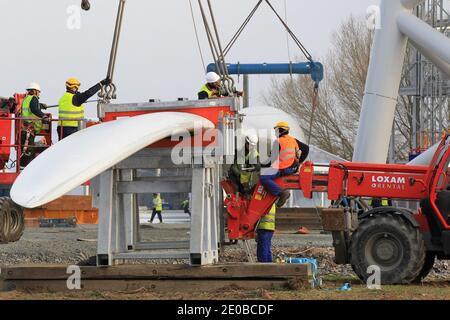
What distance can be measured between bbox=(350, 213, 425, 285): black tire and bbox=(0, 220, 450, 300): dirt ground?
0.91ft

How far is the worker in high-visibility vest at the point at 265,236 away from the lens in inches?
544

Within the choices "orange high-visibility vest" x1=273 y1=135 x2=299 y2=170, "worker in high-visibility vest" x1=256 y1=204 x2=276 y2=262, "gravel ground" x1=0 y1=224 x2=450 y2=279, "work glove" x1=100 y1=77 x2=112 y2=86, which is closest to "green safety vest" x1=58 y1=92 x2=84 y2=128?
"gravel ground" x1=0 y1=224 x2=450 y2=279

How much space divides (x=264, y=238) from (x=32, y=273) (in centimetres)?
360

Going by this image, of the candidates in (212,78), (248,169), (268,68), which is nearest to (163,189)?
(248,169)

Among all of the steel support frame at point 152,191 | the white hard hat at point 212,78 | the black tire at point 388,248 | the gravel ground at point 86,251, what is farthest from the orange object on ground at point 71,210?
the steel support frame at point 152,191

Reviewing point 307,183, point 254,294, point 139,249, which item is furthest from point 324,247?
point 254,294

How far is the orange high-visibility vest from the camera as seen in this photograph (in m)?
14.2

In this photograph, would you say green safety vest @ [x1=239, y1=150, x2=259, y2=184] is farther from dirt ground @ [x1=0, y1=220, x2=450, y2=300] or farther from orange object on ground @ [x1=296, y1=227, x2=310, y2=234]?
orange object on ground @ [x1=296, y1=227, x2=310, y2=234]

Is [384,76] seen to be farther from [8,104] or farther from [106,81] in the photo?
[106,81]

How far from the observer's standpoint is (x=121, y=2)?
1170cm

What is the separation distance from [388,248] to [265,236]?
1765mm

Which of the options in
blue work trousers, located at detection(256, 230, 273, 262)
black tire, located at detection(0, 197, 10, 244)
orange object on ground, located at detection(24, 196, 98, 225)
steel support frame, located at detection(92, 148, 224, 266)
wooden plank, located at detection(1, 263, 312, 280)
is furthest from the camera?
orange object on ground, located at detection(24, 196, 98, 225)

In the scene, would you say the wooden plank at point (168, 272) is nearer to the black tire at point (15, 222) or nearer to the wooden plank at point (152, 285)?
the wooden plank at point (152, 285)

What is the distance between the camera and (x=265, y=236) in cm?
1390
